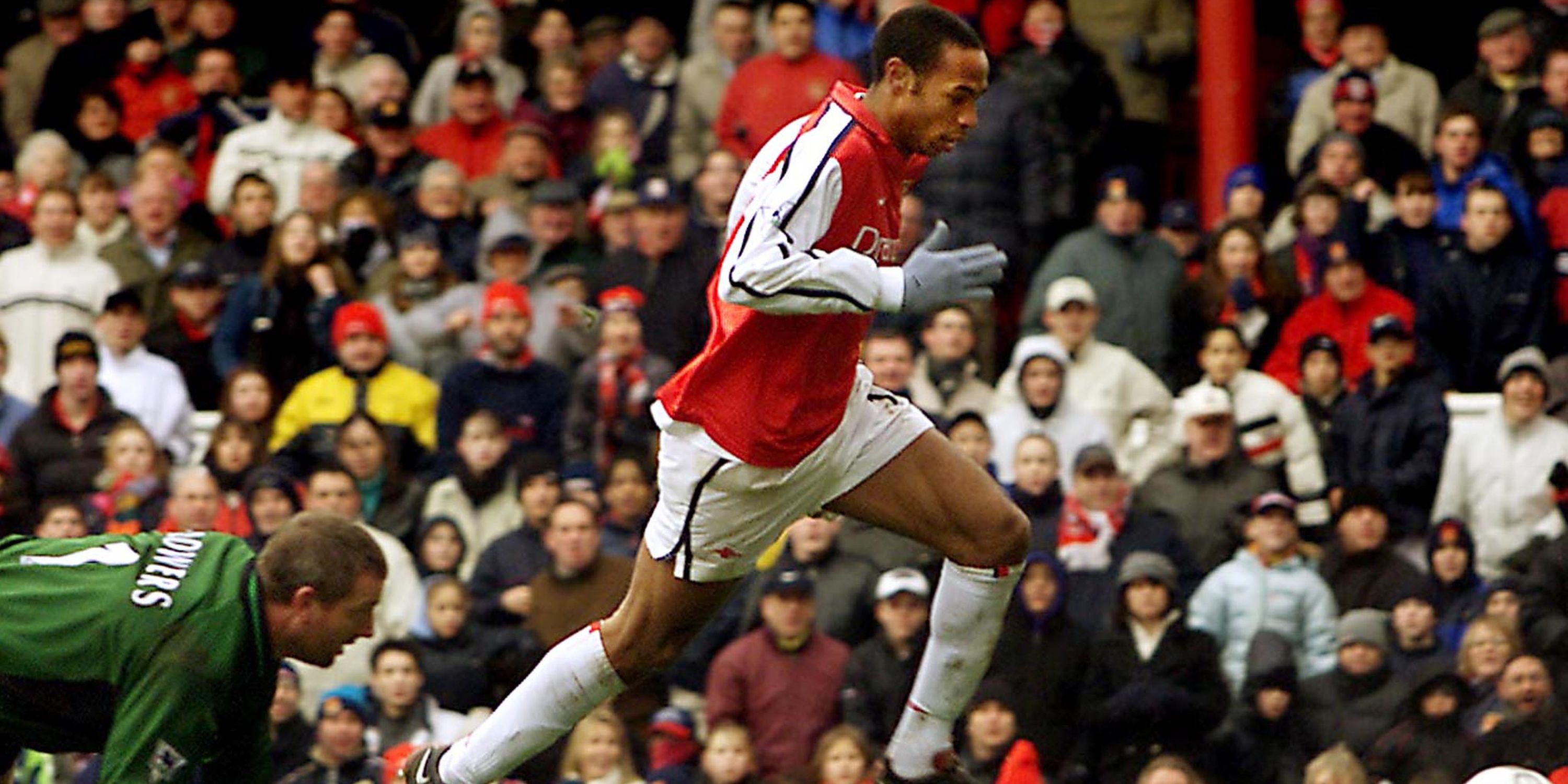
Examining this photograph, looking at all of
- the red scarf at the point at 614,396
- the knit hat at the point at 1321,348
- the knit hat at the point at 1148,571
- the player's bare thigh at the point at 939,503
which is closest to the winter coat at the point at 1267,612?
the knit hat at the point at 1148,571

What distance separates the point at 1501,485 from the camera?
40.1 feet

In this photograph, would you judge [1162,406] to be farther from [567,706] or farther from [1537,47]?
[567,706]

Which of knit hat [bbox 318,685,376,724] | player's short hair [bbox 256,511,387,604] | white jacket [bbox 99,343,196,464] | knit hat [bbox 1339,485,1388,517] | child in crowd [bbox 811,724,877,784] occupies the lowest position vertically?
child in crowd [bbox 811,724,877,784]

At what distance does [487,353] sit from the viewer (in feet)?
42.3

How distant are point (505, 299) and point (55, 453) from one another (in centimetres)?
207

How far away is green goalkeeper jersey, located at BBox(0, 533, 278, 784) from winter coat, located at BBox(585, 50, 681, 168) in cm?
817

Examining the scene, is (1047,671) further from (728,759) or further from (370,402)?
(370,402)

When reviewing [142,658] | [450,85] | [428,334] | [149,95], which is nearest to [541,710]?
[142,658]

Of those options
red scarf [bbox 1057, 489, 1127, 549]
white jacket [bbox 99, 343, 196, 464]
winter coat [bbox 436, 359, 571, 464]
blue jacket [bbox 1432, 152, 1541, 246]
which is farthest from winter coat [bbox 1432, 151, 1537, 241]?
white jacket [bbox 99, 343, 196, 464]

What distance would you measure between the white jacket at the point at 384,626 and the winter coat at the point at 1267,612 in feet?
10.1

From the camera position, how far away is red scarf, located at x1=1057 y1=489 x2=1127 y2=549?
39.0 ft

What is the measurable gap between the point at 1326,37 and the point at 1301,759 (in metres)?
5.07

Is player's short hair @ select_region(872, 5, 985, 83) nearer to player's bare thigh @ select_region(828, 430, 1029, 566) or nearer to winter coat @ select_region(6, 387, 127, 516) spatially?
player's bare thigh @ select_region(828, 430, 1029, 566)

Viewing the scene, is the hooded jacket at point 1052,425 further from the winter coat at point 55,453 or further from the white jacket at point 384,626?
the winter coat at point 55,453
